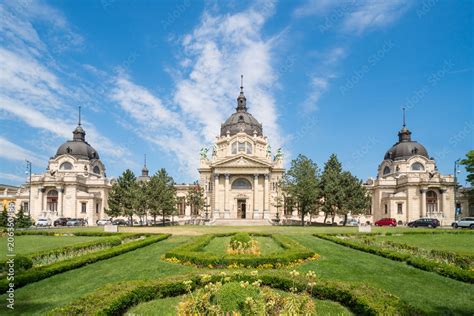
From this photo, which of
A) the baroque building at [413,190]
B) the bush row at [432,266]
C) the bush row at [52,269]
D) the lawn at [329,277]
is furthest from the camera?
the baroque building at [413,190]

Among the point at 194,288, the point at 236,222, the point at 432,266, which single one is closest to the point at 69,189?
the point at 236,222

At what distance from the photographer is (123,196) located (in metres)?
57.6

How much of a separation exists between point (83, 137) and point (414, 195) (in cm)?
7222

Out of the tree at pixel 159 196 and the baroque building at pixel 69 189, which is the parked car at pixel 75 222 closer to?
the baroque building at pixel 69 189

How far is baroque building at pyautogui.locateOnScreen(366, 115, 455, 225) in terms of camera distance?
6756cm

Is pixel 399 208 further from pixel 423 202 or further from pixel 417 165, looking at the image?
pixel 417 165

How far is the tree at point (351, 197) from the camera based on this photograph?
174ft

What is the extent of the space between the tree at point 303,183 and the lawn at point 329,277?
33312 millimetres

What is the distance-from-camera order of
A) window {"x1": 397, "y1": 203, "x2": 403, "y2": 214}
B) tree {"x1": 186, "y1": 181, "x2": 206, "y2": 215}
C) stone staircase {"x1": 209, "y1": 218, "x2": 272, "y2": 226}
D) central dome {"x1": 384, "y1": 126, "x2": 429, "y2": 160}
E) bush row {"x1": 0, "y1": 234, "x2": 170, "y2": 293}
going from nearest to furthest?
bush row {"x1": 0, "y1": 234, "x2": 170, "y2": 293}, stone staircase {"x1": 209, "y1": 218, "x2": 272, "y2": 226}, tree {"x1": 186, "y1": 181, "x2": 206, "y2": 215}, window {"x1": 397, "y1": 203, "x2": 403, "y2": 214}, central dome {"x1": 384, "y1": 126, "x2": 429, "y2": 160}

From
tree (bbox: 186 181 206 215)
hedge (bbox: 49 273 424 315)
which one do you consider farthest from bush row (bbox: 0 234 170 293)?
tree (bbox: 186 181 206 215)

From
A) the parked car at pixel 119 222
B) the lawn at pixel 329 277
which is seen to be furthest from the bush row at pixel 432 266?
the parked car at pixel 119 222

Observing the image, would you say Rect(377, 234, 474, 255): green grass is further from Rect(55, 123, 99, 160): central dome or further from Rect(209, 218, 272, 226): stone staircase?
Rect(55, 123, 99, 160): central dome

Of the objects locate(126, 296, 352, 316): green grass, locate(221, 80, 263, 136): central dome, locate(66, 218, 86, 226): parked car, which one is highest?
locate(221, 80, 263, 136): central dome

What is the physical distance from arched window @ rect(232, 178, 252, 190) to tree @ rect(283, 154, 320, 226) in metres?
13.4
